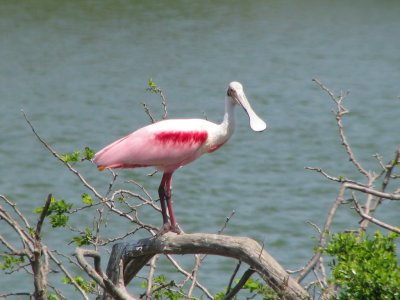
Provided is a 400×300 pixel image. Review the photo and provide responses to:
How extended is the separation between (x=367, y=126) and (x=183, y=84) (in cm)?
442

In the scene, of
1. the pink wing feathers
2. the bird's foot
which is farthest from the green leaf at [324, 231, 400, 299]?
the pink wing feathers

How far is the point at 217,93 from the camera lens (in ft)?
67.3

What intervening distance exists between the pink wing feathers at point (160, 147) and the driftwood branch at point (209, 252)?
30.6 inches

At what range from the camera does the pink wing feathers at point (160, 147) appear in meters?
6.34

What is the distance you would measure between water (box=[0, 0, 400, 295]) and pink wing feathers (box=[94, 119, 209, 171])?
2.99ft

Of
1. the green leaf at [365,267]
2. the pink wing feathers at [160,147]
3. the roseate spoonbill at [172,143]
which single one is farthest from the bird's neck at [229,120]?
the green leaf at [365,267]

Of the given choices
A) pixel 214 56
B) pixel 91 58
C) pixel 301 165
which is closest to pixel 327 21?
pixel 214 56

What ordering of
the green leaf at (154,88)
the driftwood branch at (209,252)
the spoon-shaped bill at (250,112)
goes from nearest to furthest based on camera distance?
1. the driftwood branch at (209,252)
2. the spoon-shaped bill at (250,112)
3. the green leaf at (154,88)

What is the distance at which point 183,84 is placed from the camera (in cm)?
2152

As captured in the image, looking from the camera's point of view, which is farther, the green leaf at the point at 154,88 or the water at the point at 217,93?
the water at the point at 217,93

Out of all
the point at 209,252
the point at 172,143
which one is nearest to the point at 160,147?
the point at 172,143

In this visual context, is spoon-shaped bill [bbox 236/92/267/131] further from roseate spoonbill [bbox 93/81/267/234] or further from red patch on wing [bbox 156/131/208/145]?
red patch on wing [bbox 156/131/208/145]

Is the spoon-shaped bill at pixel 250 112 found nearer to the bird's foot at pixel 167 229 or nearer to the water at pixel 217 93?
the bird's foot at pixel 167 229

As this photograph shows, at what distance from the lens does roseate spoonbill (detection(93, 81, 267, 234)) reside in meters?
6.32
